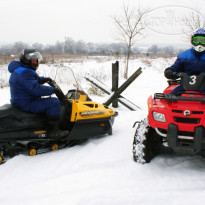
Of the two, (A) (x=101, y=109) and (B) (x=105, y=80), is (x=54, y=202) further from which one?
(B) (x=105, y=80)

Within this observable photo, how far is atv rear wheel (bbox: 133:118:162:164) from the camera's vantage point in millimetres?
2975

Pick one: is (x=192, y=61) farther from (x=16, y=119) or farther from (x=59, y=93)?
(x=16, y=119)

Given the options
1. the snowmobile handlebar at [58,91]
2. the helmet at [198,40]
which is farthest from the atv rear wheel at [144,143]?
the snowmobile handlebar at [58,91]

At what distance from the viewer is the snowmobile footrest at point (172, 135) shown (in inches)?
101

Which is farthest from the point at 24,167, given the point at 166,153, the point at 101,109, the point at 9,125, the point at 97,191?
the point at 166,153

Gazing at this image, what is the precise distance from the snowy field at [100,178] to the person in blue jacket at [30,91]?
24.6 inches

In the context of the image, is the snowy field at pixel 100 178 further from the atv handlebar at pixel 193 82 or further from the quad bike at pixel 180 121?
the atv handlebar at pixel 193 82

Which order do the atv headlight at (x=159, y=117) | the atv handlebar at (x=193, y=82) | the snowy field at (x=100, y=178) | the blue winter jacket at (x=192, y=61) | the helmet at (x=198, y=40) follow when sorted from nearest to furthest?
the snowy field at (x=100, y=178), the atv headlight at (x=159, y=117), the atv handlebar at (x=193, y=82), the helmet at (x=198, y=40), the blue winter jacket at (x=192, y=61)

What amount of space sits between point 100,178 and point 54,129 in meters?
1.40

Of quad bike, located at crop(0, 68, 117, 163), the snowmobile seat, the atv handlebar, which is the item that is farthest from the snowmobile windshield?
the atv handlebar

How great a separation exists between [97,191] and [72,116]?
1.62m

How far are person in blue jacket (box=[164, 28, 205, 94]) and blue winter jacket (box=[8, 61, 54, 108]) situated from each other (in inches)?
79.5

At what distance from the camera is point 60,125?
12.9ft

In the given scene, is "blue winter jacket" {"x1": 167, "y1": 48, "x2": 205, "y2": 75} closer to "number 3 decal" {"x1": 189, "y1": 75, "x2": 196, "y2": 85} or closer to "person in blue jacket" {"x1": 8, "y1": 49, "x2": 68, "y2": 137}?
"number 3 decal" {"x1": 189, "y1": 75, "x2": 196, "y2": 85}
